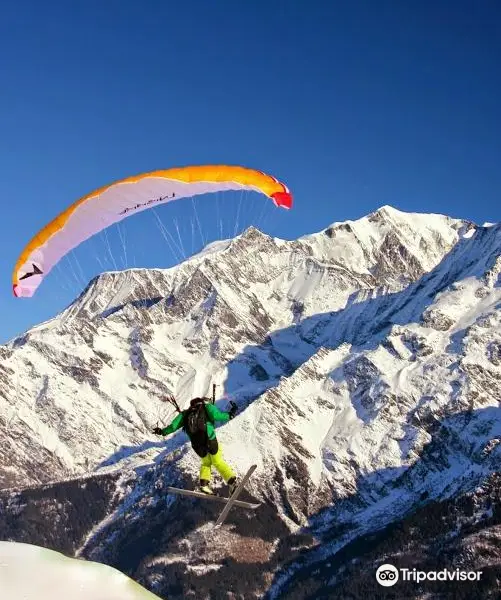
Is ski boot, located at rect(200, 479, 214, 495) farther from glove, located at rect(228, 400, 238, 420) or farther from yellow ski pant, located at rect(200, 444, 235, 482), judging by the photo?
glove, located at rect(228, 400, 238, 420)

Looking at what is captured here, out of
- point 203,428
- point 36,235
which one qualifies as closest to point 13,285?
point 36,235

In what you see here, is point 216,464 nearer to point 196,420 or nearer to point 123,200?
point 196,420

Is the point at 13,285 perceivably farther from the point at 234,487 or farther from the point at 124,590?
the point at 124,590

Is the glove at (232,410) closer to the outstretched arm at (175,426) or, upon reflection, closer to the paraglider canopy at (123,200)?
the outstretched arm at (175,426)

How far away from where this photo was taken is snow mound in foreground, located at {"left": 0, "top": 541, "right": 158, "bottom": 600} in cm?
874

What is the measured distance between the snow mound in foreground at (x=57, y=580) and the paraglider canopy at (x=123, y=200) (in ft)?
110

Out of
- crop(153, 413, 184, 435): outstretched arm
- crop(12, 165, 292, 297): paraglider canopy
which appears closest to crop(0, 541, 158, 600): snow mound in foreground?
crop(153, 413, 184, 435): outstretched arm

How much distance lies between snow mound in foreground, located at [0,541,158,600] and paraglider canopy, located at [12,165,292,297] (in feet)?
110

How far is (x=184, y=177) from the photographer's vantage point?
42500 millimetres

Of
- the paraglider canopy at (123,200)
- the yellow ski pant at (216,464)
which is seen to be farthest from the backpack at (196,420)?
the paraglider canopy at (123,200)

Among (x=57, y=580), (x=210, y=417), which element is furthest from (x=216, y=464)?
(x=57, y=580)

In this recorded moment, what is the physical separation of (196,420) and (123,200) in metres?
15.7

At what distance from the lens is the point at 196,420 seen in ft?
102

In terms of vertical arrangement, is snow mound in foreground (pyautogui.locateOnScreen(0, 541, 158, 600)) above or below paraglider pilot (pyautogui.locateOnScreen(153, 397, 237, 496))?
below
